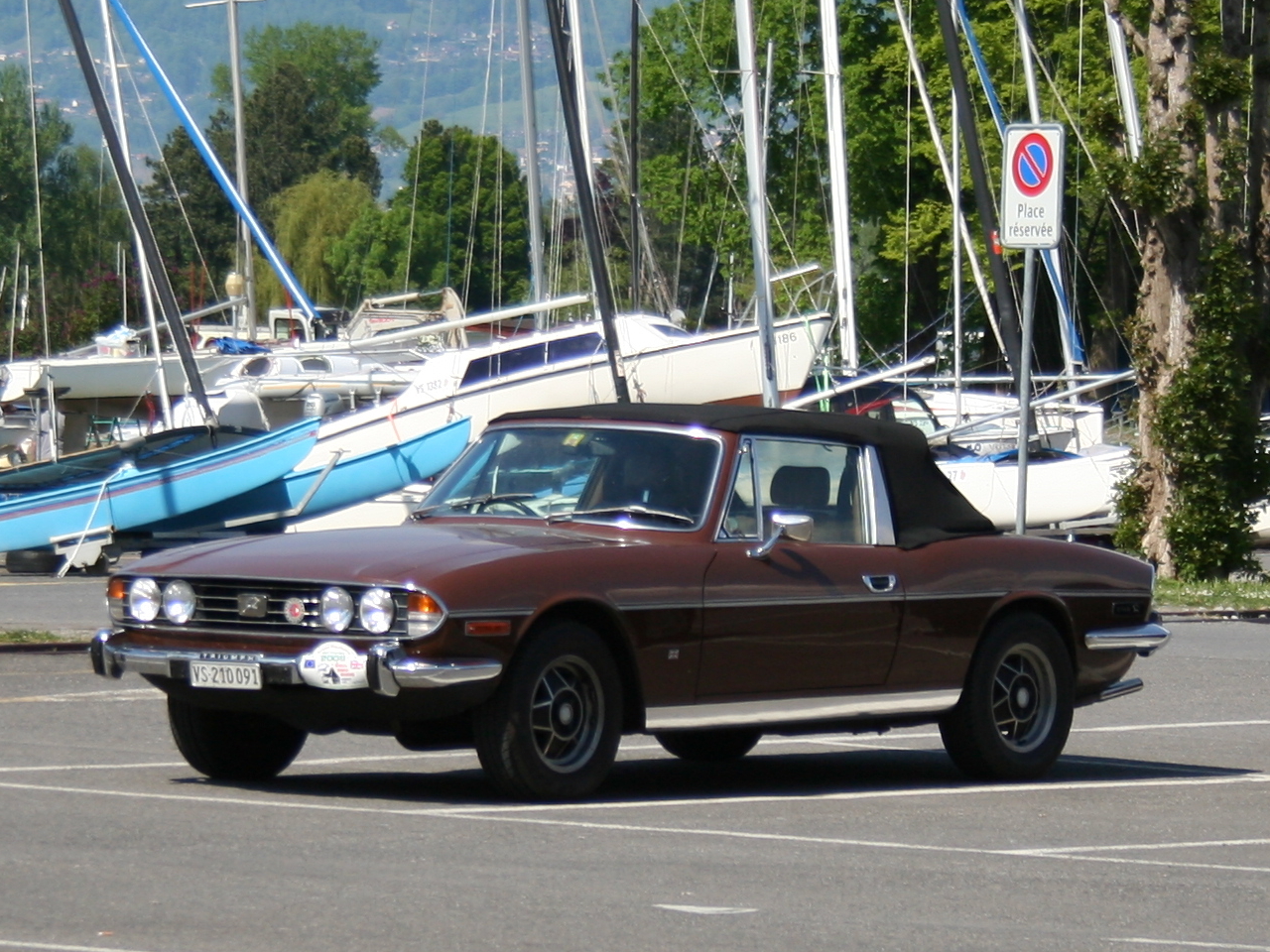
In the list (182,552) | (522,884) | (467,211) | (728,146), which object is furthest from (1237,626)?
(467,211)

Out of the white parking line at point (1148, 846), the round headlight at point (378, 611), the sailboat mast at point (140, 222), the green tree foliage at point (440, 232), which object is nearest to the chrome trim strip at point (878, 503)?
the white parking line at point (1148, 846)

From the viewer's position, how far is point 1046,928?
6777 millimetres

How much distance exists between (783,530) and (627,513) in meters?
0.65

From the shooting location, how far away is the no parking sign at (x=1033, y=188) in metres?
17.4

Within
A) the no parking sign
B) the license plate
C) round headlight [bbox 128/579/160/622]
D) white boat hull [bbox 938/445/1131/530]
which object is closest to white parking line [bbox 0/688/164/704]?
round headlight [bbox 128/579/160/622]

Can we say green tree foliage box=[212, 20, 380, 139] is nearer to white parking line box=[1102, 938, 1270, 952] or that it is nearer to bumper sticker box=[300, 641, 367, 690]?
bumper sticker box=[300, 641, 367, 690]

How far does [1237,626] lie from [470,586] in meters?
12.9

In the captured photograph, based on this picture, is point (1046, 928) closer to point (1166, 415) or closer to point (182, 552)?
point (182, 552)

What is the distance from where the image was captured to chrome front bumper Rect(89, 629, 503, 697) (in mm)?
8414

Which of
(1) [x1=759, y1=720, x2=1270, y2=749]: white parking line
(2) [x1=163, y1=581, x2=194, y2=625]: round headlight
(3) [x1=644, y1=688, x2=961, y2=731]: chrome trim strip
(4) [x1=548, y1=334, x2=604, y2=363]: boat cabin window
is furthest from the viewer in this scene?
(4) [x1=548, y1=334, x2=604, y2=363]: boat cabin window

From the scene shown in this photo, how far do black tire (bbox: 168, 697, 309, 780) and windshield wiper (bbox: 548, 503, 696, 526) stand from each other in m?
1.39

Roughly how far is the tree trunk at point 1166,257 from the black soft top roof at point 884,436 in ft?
42.6

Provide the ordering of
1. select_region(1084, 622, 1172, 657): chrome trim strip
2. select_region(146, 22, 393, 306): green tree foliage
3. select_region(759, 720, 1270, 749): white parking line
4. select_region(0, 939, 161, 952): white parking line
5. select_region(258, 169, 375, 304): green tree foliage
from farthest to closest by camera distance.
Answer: select_region(146, 22, 393, 306): green tree foliage → select_region(258, 169, 375, 304): green tree foliage → select_region(759, 720, 1270, 749): white parking line → select_region(1084, 622, 1172, 657): chrome trim strip → select_region(0, 939, 161, 952): white parking line

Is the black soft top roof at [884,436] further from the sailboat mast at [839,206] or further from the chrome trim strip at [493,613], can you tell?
the sailboat mast at [839,206]
